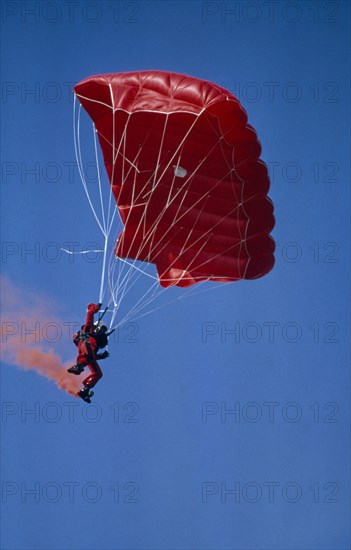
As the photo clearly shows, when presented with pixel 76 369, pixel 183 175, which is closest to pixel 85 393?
pixel 76 369

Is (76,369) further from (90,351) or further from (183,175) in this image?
(183,175)

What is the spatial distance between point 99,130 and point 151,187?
145 centimetres

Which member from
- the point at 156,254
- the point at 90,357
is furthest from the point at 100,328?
the point at 156,254

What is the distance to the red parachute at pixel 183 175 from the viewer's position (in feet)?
72.1

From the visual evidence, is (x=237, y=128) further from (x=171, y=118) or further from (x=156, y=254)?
(x=156, y=254)

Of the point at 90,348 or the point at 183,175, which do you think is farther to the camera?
the point at 183,175

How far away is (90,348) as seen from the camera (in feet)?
72.7

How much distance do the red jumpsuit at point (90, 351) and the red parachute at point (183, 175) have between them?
2.20 meters

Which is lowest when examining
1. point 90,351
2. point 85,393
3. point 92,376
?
point 85,393

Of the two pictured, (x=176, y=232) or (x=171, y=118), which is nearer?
(x=171, y=118)

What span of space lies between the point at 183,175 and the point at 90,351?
12.0ft

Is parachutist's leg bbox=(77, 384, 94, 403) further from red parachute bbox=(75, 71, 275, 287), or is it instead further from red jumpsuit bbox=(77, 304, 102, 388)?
red parachute bbox=(75, 71, 275, 287)

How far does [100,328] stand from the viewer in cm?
2234

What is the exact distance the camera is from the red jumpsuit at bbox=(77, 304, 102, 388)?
22125 mm
